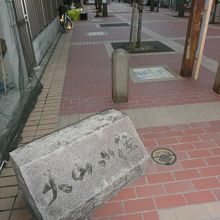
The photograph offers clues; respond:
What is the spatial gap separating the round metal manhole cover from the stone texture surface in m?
0.56

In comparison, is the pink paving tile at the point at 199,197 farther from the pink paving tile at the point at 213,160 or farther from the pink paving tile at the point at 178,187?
the pink paving tile at the point at 213,160

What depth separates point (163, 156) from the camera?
10.7ft

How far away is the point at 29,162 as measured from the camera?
2062 millimetres

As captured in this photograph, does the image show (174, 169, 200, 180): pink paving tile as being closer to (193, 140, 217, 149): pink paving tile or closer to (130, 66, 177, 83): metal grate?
(193, 140, 217, 149): pink paving tile

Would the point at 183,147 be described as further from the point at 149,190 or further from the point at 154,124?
the point at 149,190

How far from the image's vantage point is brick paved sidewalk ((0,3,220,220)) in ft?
8.48

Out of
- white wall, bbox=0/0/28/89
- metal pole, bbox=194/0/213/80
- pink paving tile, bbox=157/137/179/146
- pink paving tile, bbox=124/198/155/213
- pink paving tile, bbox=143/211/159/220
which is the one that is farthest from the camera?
metal pole, bbox=194/0/213/80

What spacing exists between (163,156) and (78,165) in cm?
145

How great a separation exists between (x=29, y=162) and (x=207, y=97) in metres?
3.97

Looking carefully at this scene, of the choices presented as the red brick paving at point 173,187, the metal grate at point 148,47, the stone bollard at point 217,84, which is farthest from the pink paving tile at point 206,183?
the metal grate at point 148,47

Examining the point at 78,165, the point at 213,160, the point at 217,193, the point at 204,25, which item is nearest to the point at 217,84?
the point at 204,25

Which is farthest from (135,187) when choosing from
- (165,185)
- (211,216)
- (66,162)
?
(66,162)

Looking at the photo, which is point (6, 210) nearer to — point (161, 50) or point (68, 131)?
point (68, 131)

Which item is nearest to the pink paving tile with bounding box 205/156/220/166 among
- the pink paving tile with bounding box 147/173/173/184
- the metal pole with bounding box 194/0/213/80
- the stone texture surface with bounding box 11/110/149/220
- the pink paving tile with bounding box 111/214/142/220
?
the pink paving tile with bounding box 147/173/173/184
